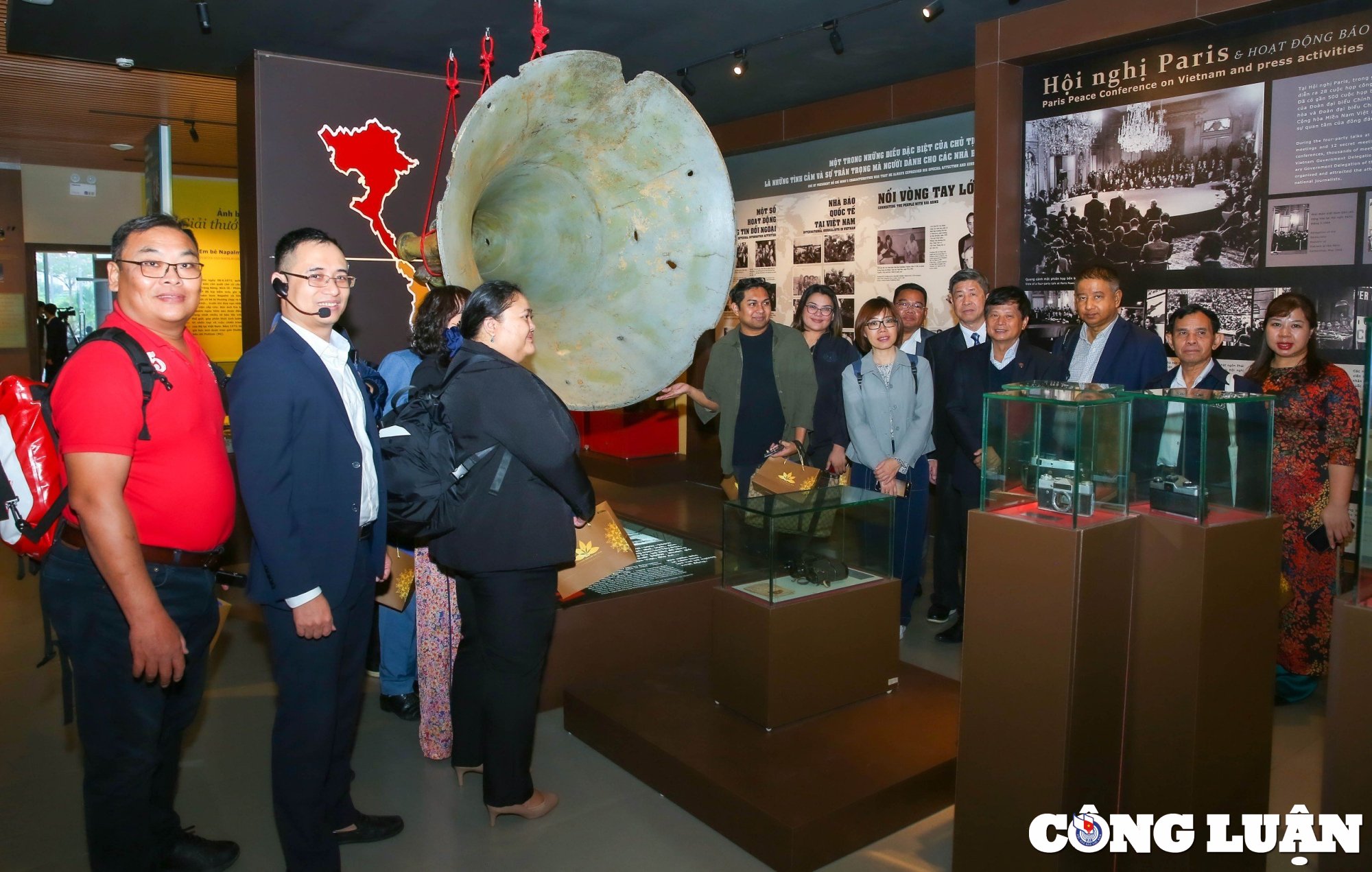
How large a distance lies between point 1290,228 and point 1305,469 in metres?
1.27

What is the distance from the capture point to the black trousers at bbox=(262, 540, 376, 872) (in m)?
2.11

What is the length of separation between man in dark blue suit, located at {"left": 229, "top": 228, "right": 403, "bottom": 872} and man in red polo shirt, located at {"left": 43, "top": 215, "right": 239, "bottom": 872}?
135 mm

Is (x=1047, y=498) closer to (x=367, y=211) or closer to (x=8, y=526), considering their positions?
(x=8, y=526)

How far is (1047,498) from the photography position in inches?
80.2

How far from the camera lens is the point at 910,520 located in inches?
165

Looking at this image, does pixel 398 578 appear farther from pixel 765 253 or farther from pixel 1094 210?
pixel 765 253

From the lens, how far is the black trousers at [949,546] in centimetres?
411

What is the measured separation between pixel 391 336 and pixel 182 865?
2339 millimetres

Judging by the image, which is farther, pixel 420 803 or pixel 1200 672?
pixel 420 803

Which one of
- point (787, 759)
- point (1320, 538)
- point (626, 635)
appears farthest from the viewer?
point (626, 635)

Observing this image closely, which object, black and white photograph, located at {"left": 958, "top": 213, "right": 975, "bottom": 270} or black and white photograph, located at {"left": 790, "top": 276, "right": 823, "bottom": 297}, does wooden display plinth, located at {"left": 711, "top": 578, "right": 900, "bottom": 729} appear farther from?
black and white photograph, located at {"left": 790, "top": 276, "right": 823, "bottom": 297}

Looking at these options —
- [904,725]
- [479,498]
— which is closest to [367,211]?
[479,498]

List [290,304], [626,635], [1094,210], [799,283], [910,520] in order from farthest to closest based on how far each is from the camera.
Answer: [799,283], [1094,210], [910,520], [626,635], [290,304]

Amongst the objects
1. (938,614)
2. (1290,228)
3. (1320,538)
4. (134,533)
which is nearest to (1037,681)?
(134,533)
